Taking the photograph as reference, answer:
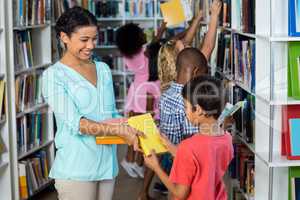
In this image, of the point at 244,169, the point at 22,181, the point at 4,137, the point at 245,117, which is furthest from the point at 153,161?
the point at 22,181

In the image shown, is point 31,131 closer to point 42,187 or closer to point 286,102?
point 42,187

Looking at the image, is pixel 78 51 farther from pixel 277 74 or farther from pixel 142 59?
pixel 142 59

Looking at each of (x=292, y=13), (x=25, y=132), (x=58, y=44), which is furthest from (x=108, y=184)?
(x=58, y=44)

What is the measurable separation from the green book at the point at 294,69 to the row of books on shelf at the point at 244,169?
591 millimetres

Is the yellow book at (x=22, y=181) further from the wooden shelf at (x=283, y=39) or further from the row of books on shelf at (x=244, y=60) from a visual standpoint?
the wooden shelf at (x=283, y=39)

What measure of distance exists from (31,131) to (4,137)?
515 millimetres

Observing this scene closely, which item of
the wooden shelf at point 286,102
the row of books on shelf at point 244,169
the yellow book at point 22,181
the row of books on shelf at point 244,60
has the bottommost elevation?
the yellow book at point 22,181

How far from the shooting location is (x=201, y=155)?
2.27 m

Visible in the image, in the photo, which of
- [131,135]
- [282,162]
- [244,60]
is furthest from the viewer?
[244,60]

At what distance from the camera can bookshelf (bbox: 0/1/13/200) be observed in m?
3.91

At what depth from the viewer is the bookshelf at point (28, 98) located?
4.09 meters

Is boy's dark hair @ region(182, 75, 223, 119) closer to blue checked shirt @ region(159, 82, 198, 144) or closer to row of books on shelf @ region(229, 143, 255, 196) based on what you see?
blue checked shirt @ region(159, 82, 198, 144)

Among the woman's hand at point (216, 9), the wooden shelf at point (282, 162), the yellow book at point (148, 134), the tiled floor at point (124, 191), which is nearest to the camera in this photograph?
the yellow book at point (148, 134)

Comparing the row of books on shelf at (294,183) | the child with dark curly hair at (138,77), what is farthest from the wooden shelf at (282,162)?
the child with dark curly hair at (138,77)
